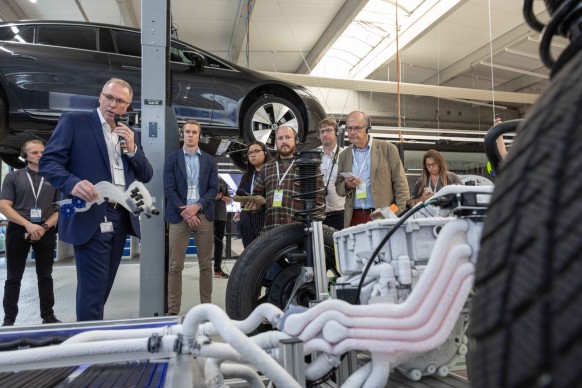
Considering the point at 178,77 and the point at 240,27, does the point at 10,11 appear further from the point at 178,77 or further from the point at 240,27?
the point at 178,77

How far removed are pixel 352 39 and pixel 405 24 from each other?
1.30 m

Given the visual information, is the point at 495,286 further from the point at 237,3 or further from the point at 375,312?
the point at 237,3

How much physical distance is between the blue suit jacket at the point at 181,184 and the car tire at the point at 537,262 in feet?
9.19

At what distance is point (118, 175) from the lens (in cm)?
231

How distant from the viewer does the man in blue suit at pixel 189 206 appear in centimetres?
309

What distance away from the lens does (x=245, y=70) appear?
188 inches

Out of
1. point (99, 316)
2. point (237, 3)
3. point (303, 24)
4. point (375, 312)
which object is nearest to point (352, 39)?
point (303, 24)

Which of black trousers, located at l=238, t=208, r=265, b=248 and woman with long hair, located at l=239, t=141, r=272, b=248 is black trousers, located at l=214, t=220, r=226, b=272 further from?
black trousers, located at l=238, t=208, r=265, b=248

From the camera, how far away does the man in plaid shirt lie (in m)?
2.60

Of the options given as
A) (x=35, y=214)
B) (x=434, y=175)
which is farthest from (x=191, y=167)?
(x=434, y=175)

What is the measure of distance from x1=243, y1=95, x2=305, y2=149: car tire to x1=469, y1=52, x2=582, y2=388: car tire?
4.38 meters

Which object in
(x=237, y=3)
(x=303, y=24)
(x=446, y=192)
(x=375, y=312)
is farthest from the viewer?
(x=303, y=24)

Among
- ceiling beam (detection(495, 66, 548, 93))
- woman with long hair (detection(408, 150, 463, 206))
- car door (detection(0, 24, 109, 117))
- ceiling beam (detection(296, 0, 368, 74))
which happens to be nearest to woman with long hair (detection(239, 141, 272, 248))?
woman with long hair (detection(408, 150, 463, 206))

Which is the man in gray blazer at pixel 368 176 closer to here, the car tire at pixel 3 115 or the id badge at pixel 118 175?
the id badge at pixel 118 175
